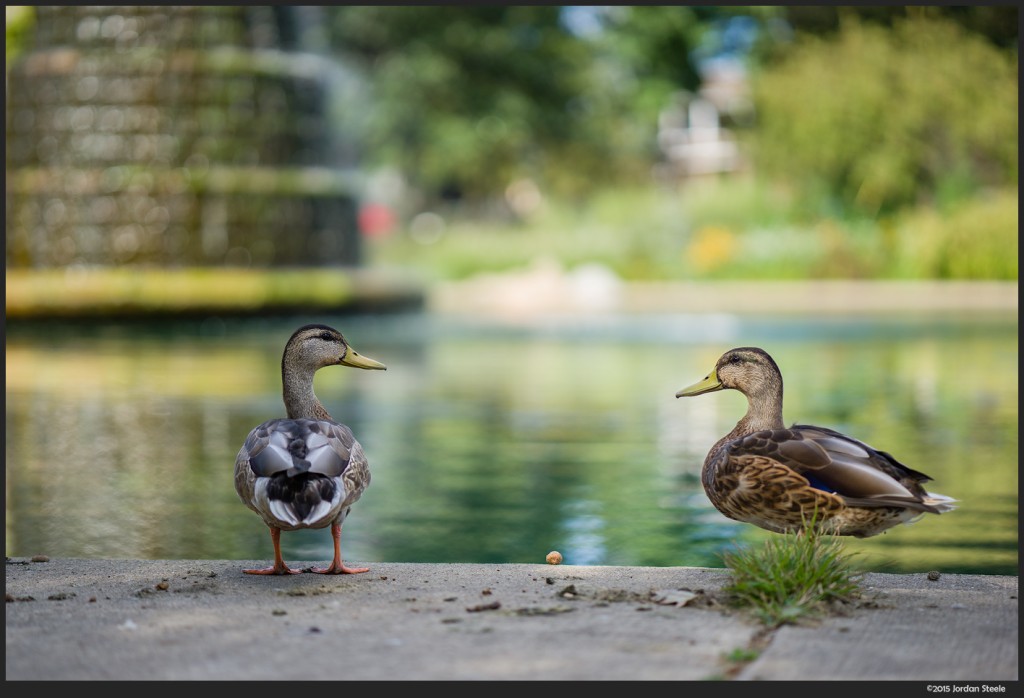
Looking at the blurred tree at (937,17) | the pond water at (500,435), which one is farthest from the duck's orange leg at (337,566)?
the blurred tree at (937,17)

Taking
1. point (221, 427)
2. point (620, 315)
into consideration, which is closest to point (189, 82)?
point (620, 315)

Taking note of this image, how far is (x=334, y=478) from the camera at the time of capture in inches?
187

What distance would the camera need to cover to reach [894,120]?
33.4m

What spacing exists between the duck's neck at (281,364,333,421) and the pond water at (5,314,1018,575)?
1027 millimetres

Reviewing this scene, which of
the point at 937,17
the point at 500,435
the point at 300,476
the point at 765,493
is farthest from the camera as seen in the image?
the point at 937,17

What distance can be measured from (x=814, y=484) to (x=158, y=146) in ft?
65.4

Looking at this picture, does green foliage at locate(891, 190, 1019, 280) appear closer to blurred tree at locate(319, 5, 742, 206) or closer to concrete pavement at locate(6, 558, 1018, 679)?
blurred tree at locate(319, 5, 742, 206)

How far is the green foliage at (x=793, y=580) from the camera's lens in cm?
441

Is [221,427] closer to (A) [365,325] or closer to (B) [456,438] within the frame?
(B) [456,438]

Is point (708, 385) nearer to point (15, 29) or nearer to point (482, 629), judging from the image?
point (482, 629)

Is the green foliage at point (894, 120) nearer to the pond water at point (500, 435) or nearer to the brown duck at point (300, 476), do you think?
the pond water at point (500, 435)

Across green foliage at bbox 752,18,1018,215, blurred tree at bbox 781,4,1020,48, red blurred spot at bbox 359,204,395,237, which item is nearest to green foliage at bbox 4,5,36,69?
red blurred spot at bbox 359,204,395,237

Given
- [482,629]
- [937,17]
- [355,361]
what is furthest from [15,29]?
[482,629]
